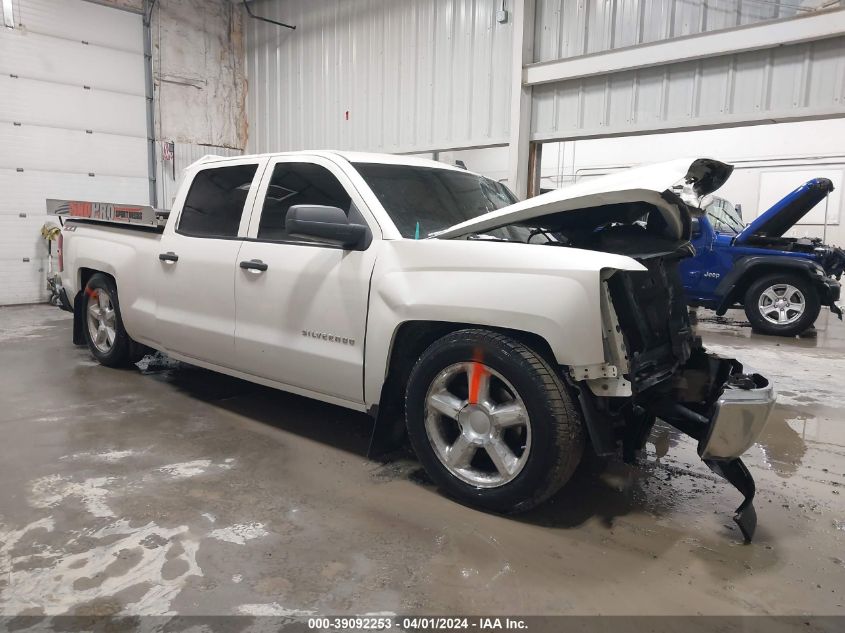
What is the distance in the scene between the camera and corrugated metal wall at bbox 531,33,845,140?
21.0 feet

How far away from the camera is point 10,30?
30.1ft

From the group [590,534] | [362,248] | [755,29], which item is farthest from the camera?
[755,29]

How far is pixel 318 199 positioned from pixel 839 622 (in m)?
2.98

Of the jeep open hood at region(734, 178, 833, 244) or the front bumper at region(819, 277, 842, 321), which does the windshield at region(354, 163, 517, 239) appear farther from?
the front bumper at region(819, 277, 842, 321)

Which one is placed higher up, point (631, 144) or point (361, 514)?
point (631, 144)

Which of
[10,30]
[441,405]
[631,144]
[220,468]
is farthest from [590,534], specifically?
[631,144]

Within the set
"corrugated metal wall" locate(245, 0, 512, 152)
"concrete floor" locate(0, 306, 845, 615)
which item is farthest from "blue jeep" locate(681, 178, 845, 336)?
"concrete floor" locate(0, 306, 845, 615)

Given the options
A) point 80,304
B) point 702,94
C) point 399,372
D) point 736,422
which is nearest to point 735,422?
point 736,422

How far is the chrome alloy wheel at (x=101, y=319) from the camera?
16.6 feet

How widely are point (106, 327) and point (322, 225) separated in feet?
10.5

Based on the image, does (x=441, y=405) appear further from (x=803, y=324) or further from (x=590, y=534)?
(x=803, y=324)

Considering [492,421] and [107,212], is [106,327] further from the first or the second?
[492,421]

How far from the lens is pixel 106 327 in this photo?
5141mm

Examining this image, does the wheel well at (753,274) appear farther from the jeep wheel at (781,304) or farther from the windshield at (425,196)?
the windshield at (425,196)
